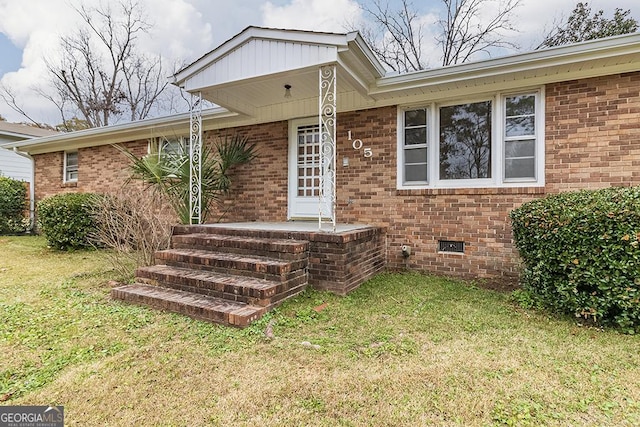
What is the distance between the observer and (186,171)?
660 cm

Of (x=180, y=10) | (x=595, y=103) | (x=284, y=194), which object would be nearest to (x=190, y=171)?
(x=284, y=194)

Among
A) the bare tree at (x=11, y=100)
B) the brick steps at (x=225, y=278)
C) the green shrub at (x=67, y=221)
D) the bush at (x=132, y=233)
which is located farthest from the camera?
the bare tree at (x=11, y=100)

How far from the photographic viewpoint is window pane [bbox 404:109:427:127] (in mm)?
5918

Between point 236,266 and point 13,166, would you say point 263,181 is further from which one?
point 13,166

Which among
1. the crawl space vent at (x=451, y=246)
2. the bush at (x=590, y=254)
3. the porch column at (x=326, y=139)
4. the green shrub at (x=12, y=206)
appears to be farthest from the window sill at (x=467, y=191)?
the green shrub at (x=12, y=206)

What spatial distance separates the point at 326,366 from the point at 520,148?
4541mm

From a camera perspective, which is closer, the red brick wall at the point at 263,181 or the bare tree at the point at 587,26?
the red brick wall at the point at 263,181

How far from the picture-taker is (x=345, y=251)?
4500 mm

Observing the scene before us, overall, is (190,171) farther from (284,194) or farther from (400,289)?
(400,289)

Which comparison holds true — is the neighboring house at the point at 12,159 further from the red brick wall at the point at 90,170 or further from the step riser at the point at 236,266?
the step riser at the point at 236,266

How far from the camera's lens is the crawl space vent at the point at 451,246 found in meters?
5.57

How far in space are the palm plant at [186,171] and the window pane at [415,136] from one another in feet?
10.9

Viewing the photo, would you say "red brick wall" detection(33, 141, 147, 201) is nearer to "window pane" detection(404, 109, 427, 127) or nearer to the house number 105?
the house number 105

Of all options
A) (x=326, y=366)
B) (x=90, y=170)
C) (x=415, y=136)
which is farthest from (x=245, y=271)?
(x=90, y=170)
